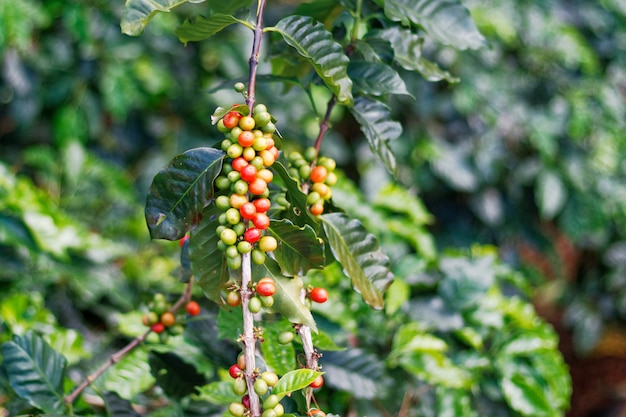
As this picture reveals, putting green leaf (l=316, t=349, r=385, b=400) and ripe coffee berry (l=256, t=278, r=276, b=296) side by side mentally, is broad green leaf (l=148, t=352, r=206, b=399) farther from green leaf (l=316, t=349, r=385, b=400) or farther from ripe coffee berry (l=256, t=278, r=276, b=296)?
ripe coffee berry (l=256, t=278, r=276, b=296)

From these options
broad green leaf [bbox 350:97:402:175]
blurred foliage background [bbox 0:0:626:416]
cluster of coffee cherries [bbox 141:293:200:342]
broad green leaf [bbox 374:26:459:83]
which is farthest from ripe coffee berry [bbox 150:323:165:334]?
blurred foliage background [bbox 0:0:626:416]

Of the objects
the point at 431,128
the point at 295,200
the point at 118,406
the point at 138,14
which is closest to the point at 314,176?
the point at 295,200

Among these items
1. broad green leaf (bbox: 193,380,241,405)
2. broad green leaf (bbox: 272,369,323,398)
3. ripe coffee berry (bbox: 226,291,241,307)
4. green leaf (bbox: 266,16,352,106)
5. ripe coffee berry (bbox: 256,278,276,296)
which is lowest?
broad green leaf (bbox: 193,380,241,405)

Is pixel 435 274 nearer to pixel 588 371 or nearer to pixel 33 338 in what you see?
pixel 33 338

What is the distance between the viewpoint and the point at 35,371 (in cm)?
91

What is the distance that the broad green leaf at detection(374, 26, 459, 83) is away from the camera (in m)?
0.89

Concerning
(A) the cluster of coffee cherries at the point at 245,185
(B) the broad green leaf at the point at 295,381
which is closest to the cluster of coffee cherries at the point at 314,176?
(A) the cluster of coffee cherries at the point at 245,185

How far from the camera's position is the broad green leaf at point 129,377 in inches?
39.6

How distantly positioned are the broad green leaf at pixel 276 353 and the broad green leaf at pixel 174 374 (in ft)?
0.46

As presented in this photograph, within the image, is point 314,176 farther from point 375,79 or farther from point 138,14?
point 138,14

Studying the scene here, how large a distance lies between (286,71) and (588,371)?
2519mm

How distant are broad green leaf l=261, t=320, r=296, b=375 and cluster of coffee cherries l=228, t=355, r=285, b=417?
146mm

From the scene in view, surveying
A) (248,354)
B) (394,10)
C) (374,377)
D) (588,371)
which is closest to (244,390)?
(248,354)

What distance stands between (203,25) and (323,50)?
0.48 feet
